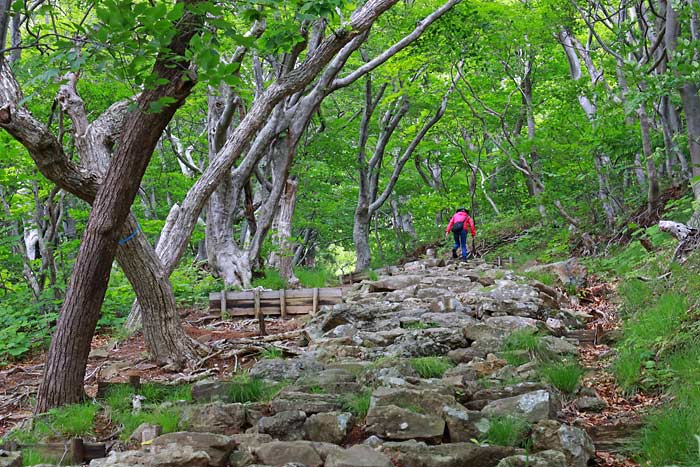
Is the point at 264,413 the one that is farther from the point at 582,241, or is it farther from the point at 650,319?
the point at 582,241

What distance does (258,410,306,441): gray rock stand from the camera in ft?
14.7

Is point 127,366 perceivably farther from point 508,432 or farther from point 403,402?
point 508,432

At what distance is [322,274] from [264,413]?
11.0 metres

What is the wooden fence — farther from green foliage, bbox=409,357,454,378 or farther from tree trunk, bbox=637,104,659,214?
tree trunk, bbox=637,104,659,214

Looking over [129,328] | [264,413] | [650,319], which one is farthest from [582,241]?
[264,413]

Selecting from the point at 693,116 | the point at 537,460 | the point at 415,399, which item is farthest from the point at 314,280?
the point at 537,460

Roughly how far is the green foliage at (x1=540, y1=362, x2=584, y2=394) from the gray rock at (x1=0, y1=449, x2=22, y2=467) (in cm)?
405

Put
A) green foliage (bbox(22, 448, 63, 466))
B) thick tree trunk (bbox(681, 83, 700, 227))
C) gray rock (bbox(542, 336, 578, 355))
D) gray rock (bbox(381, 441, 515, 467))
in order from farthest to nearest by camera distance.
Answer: thick tree trunk (bbox(681, 83, 700, 227)) < gray rock (bbox(542, 336, 578, 355)) < green foliage (bbox(22, 448, 63, 466)) < gray rock (bbox(381, 441, 515, 467))

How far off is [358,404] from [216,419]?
1.10 metres

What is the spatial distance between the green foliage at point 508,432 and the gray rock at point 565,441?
0.08 meters

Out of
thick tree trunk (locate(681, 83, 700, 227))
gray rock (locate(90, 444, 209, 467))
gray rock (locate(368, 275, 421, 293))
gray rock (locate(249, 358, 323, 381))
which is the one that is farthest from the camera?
gray rock (locate(368, 275, 421, 293))

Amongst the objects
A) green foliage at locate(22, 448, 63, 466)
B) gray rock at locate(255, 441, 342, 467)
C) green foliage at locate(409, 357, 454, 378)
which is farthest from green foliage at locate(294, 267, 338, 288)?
gray rock at locate(255, 441, 342, 467)

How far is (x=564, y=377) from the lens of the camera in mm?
5391

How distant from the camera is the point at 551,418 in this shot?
4.43 meters
